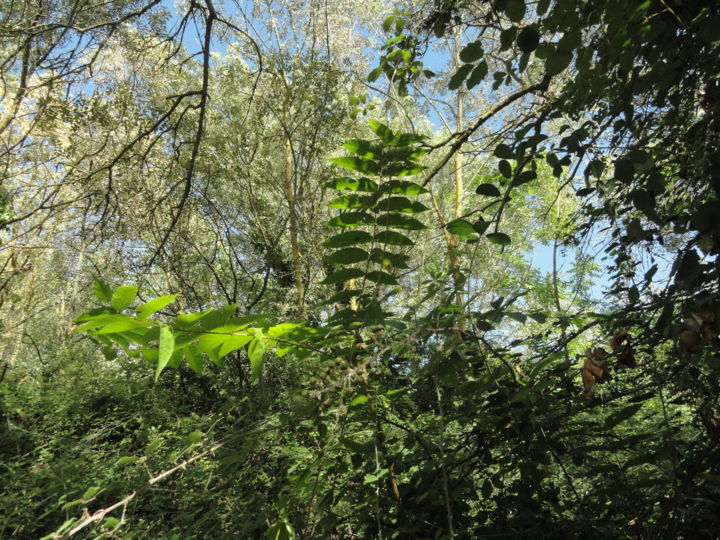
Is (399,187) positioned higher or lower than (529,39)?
lower

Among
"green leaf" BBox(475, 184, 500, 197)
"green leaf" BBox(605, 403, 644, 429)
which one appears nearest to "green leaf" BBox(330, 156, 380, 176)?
"green leaf" BBox(475, 184, 500, 197)

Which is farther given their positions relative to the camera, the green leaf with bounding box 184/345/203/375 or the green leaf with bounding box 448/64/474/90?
the green leaf with bounding box 448/64/474/90

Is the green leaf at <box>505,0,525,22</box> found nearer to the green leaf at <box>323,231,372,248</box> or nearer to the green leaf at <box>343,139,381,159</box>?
the green leaf at <box>343,139,381,159</box>

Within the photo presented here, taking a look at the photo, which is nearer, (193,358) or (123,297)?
(123,297)

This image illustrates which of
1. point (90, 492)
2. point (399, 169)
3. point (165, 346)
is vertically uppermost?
point (399, 169)

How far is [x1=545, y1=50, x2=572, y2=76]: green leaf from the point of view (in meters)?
0.90

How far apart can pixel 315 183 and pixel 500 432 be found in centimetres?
418

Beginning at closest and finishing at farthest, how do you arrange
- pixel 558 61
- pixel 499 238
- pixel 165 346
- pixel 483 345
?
pixel 165 346 → pixel 558 61 → pixel 499 238 → pixel 483 345

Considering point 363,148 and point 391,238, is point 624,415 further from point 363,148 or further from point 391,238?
point 363,148

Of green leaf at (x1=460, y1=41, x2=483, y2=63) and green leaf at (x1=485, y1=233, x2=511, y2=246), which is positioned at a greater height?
green leaf at (x1=460, y1=41, x2=483, y2=63)

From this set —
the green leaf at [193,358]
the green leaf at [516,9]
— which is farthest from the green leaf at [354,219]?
the green leaf at [516,9]

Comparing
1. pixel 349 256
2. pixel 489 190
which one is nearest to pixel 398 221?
pixel 349 256

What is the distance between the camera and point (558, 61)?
0.91 metres

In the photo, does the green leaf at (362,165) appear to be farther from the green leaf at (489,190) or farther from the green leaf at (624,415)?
the green leaf at (624,415)
